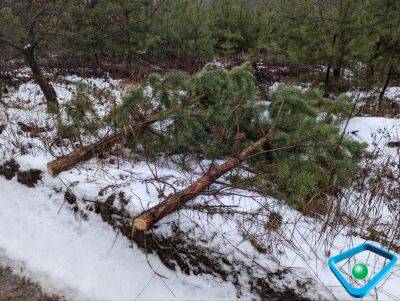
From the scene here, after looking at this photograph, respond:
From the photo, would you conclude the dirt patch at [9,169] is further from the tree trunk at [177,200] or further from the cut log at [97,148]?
the tree trunk at [177,200]

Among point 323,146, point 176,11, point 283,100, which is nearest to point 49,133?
point 283,100

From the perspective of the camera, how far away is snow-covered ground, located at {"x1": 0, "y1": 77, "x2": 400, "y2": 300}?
2.70 m

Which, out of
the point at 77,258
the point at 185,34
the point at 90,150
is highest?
the point at 185,34

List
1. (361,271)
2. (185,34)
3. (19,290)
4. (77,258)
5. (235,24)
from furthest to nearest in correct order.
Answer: (235,24), (185,34), (77,258), (19,290), (361,271)

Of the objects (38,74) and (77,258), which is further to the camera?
(38,74)

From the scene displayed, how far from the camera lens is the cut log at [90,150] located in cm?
359

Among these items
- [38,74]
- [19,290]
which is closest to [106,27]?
[38,74]

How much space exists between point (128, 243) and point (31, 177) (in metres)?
1.41

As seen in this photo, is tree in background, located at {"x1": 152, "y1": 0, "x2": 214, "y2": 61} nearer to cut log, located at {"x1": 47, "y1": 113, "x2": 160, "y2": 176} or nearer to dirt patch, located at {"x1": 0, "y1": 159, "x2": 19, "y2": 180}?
cut log, located at {"x1": 47, "y1": 113, "x2": 160, "y2": 176}

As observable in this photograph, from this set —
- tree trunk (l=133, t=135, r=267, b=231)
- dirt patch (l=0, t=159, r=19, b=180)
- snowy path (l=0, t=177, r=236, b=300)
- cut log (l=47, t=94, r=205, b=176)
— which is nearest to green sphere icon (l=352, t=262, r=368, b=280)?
snowy path (l=0, t=177, r=236, b=300)

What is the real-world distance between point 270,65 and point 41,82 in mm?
10076

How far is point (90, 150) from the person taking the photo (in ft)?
12.5

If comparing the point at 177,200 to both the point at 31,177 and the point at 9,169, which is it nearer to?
the point at 31,177

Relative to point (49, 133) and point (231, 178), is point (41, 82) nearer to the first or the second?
point (49, 133)
